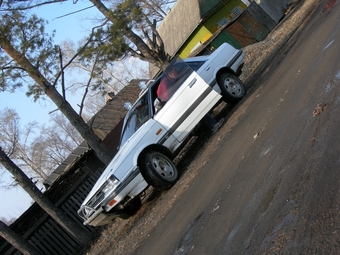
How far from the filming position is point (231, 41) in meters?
24.1

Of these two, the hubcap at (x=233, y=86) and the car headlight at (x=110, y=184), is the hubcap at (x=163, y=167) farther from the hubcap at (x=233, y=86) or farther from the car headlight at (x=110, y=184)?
the hubcap at (x=233, y=86)

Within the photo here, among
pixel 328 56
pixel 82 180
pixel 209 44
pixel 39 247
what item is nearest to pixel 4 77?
pixel 82 180

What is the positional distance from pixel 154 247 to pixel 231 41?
19538 mm

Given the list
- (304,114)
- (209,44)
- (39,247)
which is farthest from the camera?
(209,44)

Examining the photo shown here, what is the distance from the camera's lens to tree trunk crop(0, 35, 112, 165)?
10.2 m

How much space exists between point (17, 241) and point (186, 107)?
5.02 metres

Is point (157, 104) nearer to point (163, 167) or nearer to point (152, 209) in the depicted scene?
point (163, 167)

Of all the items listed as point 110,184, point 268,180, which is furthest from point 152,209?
point 268,180

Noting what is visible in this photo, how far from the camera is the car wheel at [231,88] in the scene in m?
9.22

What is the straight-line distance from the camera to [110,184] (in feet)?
24.8

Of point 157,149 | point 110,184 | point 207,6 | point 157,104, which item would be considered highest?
point 207,6

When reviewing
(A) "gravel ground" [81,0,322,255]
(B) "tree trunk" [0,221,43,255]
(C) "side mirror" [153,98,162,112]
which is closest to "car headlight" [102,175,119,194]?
(A) "gravel ground" [81,0,322,255]

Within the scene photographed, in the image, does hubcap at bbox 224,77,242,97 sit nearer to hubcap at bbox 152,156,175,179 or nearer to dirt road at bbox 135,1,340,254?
dirt road at bbox 135,1,340,254

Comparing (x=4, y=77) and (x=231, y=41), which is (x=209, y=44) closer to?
(x=231, y=41)
